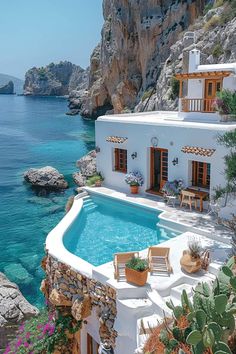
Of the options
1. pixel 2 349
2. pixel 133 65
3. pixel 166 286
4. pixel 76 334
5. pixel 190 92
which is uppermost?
pixel 133 65

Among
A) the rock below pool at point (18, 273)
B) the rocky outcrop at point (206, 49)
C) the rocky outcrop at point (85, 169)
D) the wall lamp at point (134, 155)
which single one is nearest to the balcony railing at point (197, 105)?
the wall lamp at point (134, 155)

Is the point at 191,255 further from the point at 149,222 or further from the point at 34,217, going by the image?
the point at 34,217

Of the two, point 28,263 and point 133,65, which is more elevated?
point 133,65

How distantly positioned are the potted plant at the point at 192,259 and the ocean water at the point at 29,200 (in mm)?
8373

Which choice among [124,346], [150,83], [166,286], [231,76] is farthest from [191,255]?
[150,83]

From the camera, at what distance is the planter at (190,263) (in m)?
10.6

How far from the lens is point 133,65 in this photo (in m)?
69.8

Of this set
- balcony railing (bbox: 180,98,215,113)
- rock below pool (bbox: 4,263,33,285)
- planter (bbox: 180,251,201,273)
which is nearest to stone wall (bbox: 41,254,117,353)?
planter (bbox: 180,251,201,273)

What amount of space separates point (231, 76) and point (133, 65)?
5461 cm

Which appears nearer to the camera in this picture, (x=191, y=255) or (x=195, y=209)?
(x=191, y=255)

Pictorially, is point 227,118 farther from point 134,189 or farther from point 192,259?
point 192,259

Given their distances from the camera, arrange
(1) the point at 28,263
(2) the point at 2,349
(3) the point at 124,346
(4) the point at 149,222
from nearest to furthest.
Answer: (3) the point at 124,346, (2) the point at 2,349, (4) the point at 149,222, (1) the point at 28,263

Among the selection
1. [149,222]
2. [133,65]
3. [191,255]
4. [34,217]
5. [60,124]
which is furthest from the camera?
[60,124]

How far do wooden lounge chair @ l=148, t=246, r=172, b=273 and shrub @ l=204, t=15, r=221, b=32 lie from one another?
31.8 m
